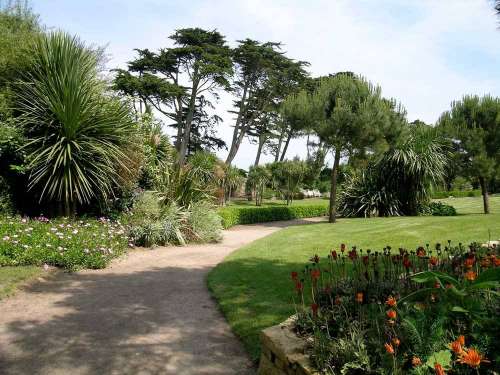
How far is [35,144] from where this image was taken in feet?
29.6

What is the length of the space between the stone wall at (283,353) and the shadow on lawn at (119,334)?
346mm

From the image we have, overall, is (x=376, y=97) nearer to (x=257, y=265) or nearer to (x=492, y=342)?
(x=257, y=265)

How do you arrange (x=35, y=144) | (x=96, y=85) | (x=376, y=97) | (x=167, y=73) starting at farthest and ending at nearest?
(x=167, y=73) → (x=376, y=97) → (x=96, y=85) → (x=35, y=144)

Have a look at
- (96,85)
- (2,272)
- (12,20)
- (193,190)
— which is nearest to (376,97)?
(193,190)

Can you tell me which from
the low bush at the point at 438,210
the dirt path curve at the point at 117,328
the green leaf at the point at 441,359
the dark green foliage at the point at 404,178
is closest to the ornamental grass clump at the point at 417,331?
the green leaf at the point at 441,359

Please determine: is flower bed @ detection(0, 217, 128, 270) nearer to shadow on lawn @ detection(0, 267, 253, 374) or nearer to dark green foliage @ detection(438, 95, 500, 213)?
shadow on lawn @ detection(0, 267, 253, 374)

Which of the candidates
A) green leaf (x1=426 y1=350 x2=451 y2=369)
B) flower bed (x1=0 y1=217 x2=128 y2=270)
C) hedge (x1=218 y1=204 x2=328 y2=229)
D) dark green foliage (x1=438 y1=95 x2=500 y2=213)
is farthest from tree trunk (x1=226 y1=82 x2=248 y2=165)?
green leaf (x1=426 y1=350 x2=451 y2=369)

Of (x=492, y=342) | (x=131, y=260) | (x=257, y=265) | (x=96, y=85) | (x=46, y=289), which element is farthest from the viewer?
(x=96, y=85)

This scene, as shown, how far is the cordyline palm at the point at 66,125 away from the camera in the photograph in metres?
8.76

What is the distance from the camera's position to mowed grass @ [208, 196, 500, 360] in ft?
14.5

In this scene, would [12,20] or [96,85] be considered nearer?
[96,85]

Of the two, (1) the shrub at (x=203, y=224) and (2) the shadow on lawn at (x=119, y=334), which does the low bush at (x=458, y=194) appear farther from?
(2) the shadow on lawn at (x=119, y=334)

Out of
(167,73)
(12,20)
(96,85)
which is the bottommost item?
(96,85)

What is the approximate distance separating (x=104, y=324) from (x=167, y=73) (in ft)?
94.5
